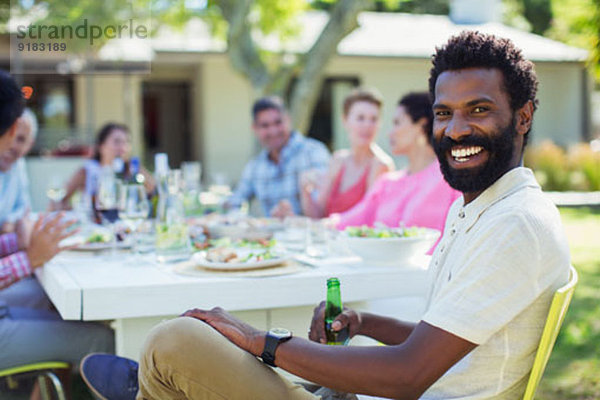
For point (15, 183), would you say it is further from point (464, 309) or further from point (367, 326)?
point (464, 309)

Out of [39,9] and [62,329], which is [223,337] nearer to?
[62,329]

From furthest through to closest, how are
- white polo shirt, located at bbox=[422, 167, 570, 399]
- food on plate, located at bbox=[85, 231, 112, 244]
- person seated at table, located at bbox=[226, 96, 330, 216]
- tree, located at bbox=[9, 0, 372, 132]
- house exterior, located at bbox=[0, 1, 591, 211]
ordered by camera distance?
1. house exterior, located at bbox=[0, 1, 591, 211]
2. tree, located at bbox=[9, 0, 372, 132]
3. person seated at table, located at bbox=[226, 96, 330, 216]
4. food on plate, located at bbox=[85, 231, 112, 244]
5. white polo shirt, located at bbox=[422, 167, 570, 399]

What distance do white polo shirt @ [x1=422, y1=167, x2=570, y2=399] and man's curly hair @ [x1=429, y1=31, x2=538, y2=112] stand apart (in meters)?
0.20

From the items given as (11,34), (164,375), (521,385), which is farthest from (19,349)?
(11,34)

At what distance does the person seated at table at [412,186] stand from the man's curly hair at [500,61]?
58.1 inches

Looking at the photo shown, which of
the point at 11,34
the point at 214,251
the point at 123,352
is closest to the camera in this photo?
the point at 123,352

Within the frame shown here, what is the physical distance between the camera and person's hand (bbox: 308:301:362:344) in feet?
6.64

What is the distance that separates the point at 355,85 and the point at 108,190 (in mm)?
12027

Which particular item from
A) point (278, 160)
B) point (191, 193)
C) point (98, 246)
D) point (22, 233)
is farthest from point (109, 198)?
point (278, 160)

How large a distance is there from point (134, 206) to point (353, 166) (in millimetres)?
2287

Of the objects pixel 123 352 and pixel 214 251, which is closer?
pixel 123 352

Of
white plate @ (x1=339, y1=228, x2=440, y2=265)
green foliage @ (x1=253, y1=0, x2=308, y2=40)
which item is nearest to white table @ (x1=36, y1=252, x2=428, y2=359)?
white plate @ (x1=339, y1=228, x2=440, y2=265)

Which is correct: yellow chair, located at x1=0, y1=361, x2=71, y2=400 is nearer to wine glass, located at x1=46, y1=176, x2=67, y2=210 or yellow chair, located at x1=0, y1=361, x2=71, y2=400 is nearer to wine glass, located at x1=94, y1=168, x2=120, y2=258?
wine glass, located at x1=94, y1=168, x2=120, y2=258

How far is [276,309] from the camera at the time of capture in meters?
2.54
